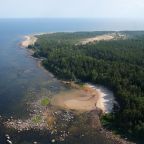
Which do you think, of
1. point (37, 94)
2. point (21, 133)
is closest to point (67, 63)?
point (37, 94)

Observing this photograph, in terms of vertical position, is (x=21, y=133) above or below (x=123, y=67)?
below

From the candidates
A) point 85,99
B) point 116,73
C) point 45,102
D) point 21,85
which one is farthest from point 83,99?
point 21,85

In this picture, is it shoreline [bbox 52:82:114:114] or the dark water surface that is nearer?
the dark water surface

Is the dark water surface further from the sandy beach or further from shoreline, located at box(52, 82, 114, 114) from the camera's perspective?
the sandy beach

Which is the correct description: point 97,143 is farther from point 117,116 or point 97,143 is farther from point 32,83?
point 32,83

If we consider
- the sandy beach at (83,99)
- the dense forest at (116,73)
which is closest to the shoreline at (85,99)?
the sandy beach at (83,99)

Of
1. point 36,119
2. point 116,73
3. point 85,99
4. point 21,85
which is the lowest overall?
point 36,119

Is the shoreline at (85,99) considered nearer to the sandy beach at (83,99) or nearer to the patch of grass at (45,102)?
the sandy beach at (83,99)

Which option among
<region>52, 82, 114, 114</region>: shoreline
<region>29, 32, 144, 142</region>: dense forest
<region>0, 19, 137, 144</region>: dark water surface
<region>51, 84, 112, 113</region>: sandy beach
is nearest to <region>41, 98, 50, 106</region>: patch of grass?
<region>51, 84, 112, 113</region>: sandy beach

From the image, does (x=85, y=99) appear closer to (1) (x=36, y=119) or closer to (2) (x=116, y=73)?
(2) (x=116, y=73)
